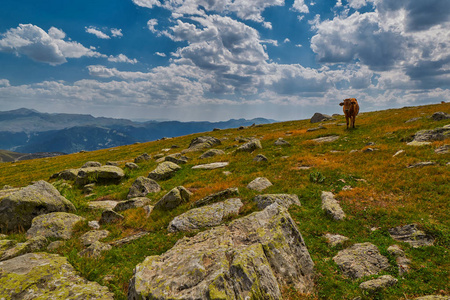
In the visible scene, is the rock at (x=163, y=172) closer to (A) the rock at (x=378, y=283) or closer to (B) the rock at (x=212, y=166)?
(B) the rock at (x=212, y=166)

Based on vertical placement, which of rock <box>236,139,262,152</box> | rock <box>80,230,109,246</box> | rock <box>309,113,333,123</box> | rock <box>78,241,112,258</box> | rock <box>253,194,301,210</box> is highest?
rock <box>309,113,333,123</box>

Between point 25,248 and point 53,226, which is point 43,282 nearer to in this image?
point 25,248

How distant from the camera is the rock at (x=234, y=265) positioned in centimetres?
646

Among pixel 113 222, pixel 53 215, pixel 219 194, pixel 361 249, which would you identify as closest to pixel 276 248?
pixel 361 249

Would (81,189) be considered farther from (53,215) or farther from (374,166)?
(374,166)

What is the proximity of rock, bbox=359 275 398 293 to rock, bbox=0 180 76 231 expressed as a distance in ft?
67.3

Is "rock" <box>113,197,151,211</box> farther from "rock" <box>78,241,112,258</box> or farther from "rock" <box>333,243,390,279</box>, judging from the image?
"rock" <box>333,243,390,279</box>

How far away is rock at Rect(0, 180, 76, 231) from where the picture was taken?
1459 centimetres

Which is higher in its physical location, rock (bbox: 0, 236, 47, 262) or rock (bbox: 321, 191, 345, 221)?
rock (bbox: 321, 191, 345, 221)

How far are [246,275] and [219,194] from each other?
10.2m

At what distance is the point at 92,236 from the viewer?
526 inches

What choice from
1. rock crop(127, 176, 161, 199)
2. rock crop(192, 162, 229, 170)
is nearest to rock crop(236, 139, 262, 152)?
rock crop(192, 162, 229, 170)

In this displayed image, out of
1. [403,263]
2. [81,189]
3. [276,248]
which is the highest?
[276,248]

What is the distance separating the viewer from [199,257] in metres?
7.71
